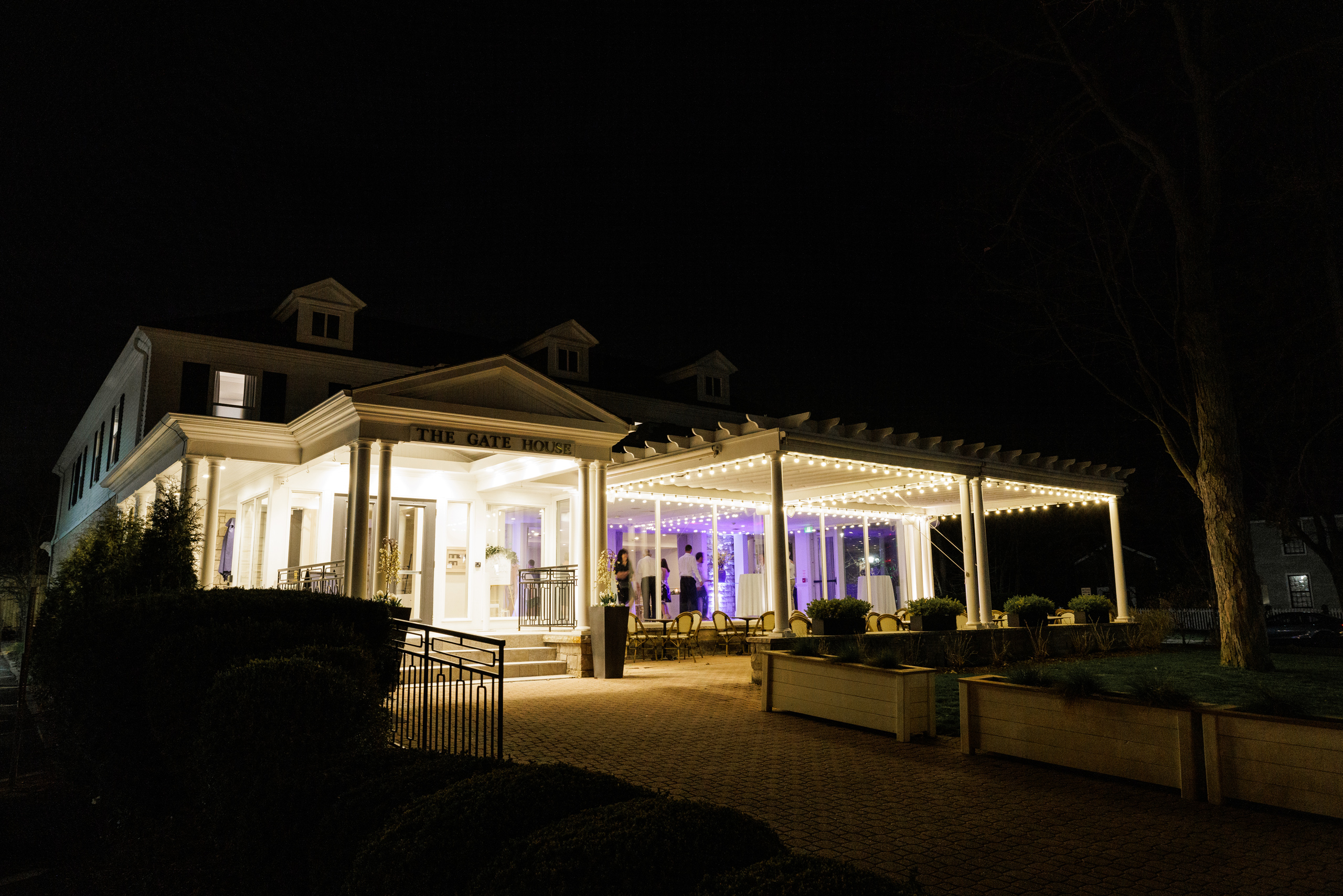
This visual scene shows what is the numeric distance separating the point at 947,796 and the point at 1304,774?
91.3 inches

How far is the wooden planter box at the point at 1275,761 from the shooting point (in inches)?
210

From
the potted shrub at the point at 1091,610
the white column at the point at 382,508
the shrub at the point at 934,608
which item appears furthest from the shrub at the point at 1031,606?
the white column at the point at 382,508

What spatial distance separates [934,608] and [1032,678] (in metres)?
7.39

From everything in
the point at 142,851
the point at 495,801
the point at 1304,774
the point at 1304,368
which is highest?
the point at 1304,368

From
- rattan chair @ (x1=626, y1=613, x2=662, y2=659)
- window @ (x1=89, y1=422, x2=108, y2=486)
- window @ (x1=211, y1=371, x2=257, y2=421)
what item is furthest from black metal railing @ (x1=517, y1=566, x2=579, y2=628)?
window @ (x1=89, y1=422, x2=108, y2=486)

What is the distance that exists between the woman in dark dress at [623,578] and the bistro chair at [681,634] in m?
2.03

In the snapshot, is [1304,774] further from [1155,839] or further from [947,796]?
[947,796]

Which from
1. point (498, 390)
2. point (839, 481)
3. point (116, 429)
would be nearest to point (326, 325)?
point (116, 429)

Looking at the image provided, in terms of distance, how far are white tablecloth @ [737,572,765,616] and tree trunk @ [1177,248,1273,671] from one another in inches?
409

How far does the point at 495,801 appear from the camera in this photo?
10.3 ft

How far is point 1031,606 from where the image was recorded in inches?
640

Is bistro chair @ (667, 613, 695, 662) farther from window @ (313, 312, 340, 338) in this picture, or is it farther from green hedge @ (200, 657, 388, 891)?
green hedge @ (200, 657, 388, 891)

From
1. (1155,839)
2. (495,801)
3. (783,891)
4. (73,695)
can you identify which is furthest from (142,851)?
(1155,839)

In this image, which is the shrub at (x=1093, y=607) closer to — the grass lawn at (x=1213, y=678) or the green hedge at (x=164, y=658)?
the grass lawn at (x=1213, y=678)
